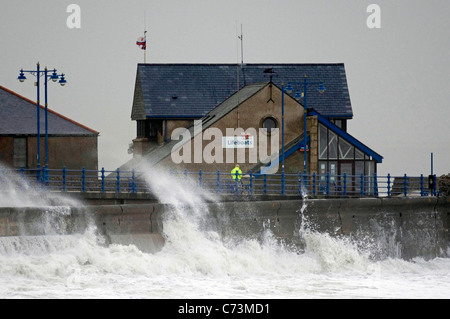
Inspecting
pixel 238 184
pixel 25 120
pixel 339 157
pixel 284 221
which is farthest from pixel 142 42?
pixel 284 221

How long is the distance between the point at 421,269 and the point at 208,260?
804 centimetres

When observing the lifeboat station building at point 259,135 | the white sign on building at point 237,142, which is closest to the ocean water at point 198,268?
the lifeboat station building at point 259,135

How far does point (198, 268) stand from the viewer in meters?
31.1

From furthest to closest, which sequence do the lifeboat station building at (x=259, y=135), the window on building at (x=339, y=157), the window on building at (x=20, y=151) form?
the window on building at (x=20, y=151) → the window on building at (x=339, y=157) → the lifeboat station building at (x=259, y=135)

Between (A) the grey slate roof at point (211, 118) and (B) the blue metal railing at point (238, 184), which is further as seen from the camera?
(A) the grey slate roof at point (211, 118)

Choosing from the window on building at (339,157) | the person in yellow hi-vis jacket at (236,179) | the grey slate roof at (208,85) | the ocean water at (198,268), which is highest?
the grey slate roof at (208,85)

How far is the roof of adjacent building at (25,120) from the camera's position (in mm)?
61150

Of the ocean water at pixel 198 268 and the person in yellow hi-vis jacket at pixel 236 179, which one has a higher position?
the person in yellow hi-vis jacket at pixel 236 179

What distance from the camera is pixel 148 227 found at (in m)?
31.2

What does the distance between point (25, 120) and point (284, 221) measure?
98.7 ft

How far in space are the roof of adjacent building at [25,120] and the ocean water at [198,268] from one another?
85.4ft

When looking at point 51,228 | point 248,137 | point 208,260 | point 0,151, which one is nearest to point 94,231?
point 51,228

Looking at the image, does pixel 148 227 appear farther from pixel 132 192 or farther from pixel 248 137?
pixel 248 137

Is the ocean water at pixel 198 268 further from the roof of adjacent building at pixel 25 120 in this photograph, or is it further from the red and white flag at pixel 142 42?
the red and white flag at pixel 142 42
